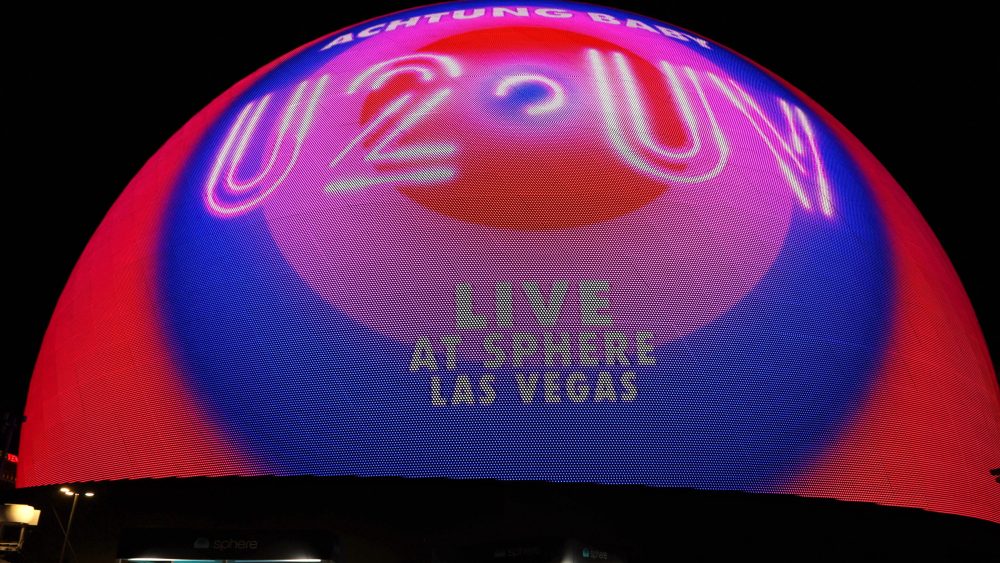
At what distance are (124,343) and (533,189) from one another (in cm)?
451

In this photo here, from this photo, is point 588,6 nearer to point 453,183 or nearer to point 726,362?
point 453,183

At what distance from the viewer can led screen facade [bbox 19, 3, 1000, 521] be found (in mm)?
6578

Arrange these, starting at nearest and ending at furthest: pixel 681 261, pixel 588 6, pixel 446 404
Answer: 1. pixel 446 404
2. pixel 681 261
3. pixel 588 6

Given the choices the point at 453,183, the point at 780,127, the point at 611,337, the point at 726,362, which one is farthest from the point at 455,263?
the point at 780,127

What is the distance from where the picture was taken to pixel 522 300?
22.1ft

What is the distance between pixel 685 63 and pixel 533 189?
2.92 m

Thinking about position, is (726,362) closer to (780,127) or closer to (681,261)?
(681,261)

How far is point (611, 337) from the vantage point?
6672 mm

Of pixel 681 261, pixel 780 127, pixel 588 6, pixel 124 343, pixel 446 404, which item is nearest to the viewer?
pixel 446 404

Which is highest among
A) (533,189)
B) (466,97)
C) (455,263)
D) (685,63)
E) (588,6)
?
(588,6)

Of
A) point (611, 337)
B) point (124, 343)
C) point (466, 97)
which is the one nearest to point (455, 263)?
point (611, 337)

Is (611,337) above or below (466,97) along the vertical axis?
below

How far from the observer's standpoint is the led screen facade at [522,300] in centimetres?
658

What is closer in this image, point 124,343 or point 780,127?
point 124,343
